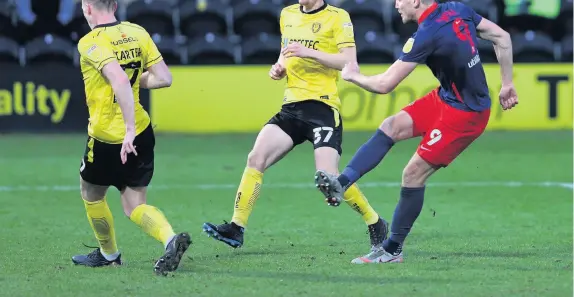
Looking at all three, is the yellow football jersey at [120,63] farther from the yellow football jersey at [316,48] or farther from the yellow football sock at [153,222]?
the yellow football jersey at [316,48]

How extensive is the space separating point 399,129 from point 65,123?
8908mm

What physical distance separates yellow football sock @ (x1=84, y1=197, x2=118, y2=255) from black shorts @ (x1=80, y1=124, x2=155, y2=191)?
0.22 meters

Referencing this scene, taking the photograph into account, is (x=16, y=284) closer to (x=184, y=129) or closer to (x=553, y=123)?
(x=184, y=129)

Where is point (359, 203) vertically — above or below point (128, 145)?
below

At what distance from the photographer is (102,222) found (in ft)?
23.3

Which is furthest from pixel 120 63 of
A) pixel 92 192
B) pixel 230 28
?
pixel 230 28

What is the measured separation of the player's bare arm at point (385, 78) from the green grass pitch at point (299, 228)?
3.61 feet

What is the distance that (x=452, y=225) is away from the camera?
29.6 feet

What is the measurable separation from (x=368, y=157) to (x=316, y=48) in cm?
108

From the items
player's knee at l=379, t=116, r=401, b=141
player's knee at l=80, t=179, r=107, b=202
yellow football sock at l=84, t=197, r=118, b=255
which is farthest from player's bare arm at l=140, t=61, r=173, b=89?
player's knee at l=379, t=116, r=401, b=141

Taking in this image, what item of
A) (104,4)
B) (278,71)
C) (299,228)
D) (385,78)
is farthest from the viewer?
(299,228)

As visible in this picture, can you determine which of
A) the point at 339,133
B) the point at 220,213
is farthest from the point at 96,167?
the point at 220,213

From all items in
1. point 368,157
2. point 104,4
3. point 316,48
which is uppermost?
point 104,4

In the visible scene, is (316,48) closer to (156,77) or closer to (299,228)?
(156,77)
